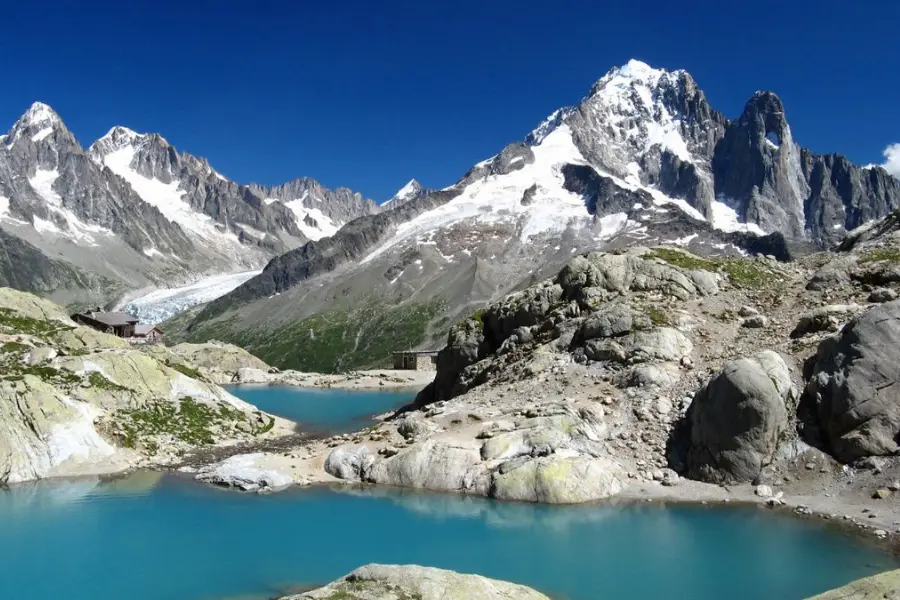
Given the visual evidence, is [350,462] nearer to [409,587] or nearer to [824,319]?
[409,587]

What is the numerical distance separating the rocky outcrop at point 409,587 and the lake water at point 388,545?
873cm

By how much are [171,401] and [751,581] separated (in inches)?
1923

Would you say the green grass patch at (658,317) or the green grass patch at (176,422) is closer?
the green grass patch at (658,317)

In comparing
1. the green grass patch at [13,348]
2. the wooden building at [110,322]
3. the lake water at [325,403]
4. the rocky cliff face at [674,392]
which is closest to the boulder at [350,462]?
the rocky cliff face at [674,392]

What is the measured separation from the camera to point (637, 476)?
41312mm

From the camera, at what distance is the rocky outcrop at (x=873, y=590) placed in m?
14.2

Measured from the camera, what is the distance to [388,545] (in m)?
34.3

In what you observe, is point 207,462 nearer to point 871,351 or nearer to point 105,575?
point 105,575

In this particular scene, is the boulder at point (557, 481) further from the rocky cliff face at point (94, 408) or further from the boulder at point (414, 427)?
the rocky cliff face at point (94, 408)

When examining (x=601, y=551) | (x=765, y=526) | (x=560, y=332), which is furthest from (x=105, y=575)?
(x=560, y=332)

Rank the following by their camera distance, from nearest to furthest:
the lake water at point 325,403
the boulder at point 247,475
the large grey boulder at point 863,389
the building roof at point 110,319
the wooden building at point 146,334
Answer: the large grey boulder at point 863,389, the boulder at point 247,475, the lake water at point 325,403, the building roof at point 110,319, the wooden building at point 146,334

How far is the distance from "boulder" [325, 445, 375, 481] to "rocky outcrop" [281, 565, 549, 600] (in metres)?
24.2

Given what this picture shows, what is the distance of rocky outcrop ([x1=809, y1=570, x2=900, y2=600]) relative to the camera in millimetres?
14167

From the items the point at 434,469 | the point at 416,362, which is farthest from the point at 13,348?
the point at 416,362
